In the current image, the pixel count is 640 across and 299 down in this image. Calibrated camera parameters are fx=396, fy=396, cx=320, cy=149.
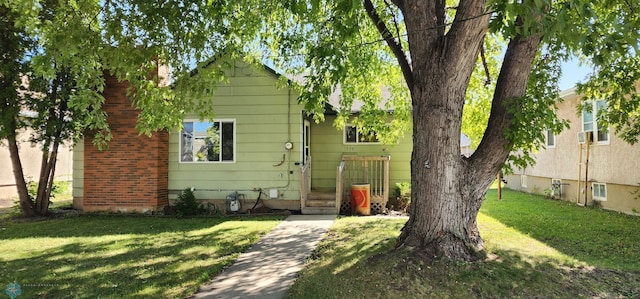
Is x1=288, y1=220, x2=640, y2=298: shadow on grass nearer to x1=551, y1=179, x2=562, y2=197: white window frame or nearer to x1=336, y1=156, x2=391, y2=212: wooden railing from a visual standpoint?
x1=336, y1=156, x2=391, y2=212: wooden railing

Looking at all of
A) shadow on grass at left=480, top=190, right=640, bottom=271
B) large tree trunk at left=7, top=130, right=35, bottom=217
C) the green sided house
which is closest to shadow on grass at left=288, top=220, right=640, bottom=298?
shadow on grass at left=480, top=190, right=640, bottom=271

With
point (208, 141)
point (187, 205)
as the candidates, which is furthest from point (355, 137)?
point (187, 205)

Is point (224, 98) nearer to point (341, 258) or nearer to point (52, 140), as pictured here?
point (52, 140)

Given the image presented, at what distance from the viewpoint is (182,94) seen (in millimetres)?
6617

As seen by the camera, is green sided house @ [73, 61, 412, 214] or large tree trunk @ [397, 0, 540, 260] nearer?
large tree trunk @ [397, 0, 540, 260]

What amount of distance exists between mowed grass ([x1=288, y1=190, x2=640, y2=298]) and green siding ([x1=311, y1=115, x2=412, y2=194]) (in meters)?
4.29

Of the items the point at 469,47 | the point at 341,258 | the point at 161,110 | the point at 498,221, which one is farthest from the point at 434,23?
the point at 498,221

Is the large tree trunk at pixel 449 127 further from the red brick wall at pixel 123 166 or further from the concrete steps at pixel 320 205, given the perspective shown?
the red brick wall at pixel 123 166

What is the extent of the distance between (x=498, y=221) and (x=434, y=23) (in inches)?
235

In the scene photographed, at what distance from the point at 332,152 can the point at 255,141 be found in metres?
2.68

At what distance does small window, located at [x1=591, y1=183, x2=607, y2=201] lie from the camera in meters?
11.4

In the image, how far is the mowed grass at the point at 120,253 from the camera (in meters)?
4.99

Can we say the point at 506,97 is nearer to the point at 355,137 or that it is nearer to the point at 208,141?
the point at 355,137

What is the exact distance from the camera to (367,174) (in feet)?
38.8
